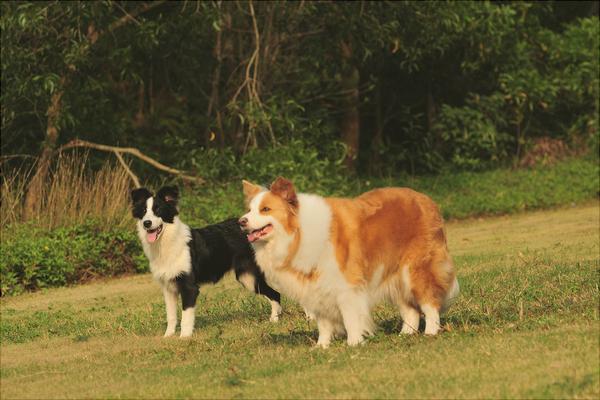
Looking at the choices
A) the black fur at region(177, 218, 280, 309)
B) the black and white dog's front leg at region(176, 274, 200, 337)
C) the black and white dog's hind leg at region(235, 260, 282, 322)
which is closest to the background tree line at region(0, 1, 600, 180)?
the black fur at region(177, 218, 280, 309)

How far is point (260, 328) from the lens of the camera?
444 inches

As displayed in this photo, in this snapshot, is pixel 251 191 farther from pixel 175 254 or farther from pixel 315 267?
pixel 175 254

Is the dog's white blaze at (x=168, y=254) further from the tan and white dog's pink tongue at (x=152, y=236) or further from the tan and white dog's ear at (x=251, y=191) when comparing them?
the tan and white dog's ear at (x=251, y=191)

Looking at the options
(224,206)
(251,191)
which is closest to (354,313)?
(251,191)

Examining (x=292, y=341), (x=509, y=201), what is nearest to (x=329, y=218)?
(x=292, y=341)

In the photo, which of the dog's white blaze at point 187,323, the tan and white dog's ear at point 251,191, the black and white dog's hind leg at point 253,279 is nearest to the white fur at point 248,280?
the black and white dog's hind leg at point 253,279

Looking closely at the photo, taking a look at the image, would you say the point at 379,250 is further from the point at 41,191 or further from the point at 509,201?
the point at 509,201

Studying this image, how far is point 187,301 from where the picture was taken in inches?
451

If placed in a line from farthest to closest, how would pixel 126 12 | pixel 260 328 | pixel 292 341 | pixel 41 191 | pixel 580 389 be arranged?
pixel 126 12, pixel 41 191, pixel 260 328, pixel 292 341, pixel 580 389

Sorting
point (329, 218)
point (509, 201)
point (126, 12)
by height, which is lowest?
point (509, 201)

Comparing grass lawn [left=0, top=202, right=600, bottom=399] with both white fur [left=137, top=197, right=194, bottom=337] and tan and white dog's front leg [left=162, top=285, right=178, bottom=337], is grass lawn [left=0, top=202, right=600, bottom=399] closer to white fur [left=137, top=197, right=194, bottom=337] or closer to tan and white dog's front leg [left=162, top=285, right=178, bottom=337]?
tan and white dog's front leg [left=162, top=285, right=178, bottom=337]

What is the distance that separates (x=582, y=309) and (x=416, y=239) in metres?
1.61

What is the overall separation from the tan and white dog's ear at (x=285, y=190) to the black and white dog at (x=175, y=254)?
2624 millimetres

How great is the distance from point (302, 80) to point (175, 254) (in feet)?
42.7
